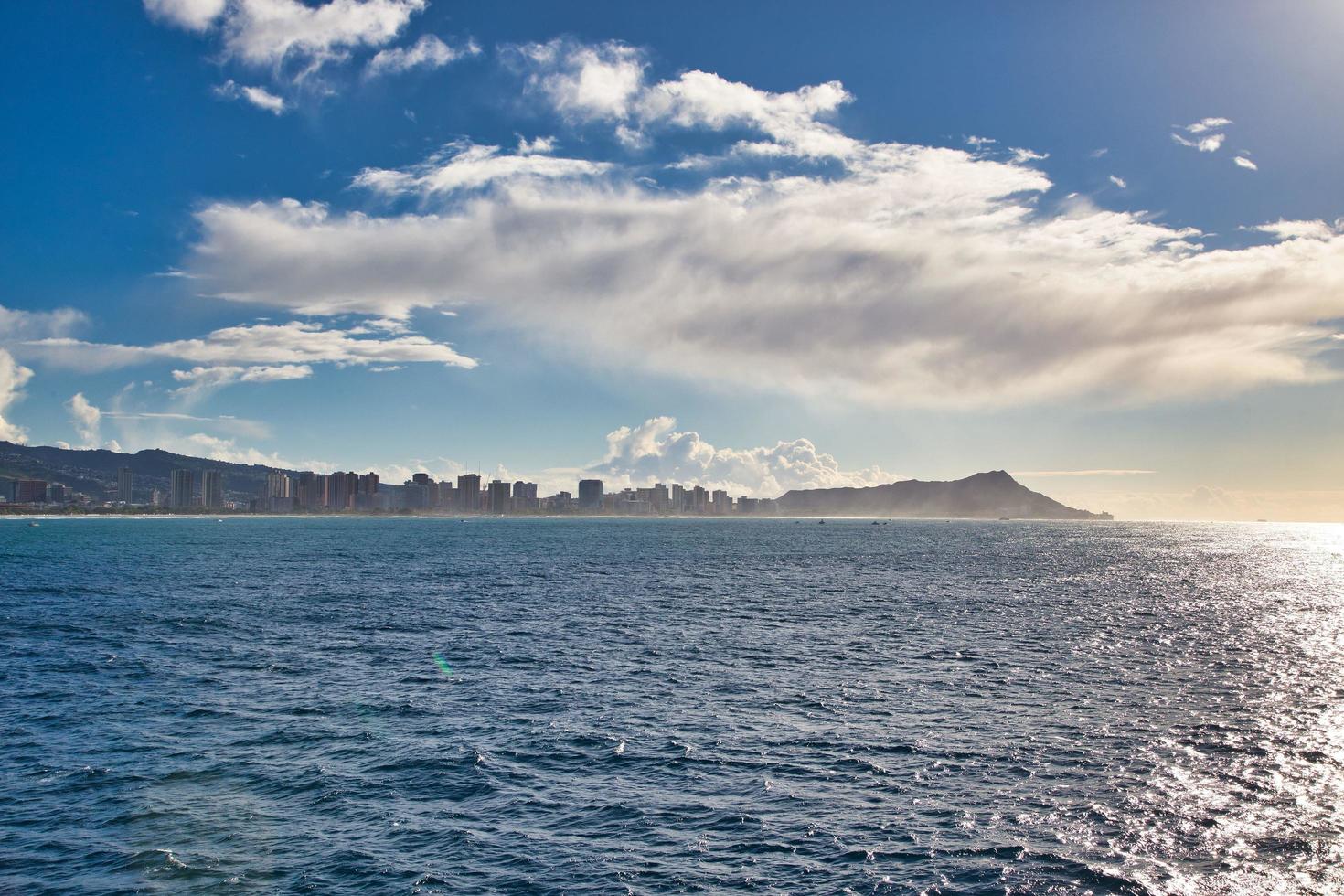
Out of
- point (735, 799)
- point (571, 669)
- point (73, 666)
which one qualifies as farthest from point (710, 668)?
point (73, 666)

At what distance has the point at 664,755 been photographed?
4044 cm

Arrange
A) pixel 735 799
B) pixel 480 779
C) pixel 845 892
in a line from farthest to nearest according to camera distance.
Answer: pixel 480 779
pixel 735 799
pixel 845 892

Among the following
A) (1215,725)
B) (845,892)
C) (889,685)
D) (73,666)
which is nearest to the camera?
(845,892)

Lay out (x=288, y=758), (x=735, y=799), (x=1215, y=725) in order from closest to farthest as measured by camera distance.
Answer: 1. (x=735, y=799)
2. (x=288, y=758)
3. (x=1215, y=725)

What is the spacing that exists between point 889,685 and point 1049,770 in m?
18.3

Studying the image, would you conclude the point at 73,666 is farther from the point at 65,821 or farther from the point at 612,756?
the point at 612,756

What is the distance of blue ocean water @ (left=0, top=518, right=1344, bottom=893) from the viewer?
94.0 feet

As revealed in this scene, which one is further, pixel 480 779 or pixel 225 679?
pixel 225 679

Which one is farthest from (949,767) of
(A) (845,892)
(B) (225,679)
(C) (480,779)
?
(B) (225,679)

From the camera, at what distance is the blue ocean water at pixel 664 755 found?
94.0ft

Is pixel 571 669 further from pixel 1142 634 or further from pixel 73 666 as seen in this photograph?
pixel 1142 634

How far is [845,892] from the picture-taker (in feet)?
87.7

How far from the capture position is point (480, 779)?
3697 centimetres

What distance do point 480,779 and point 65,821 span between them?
1580cm
